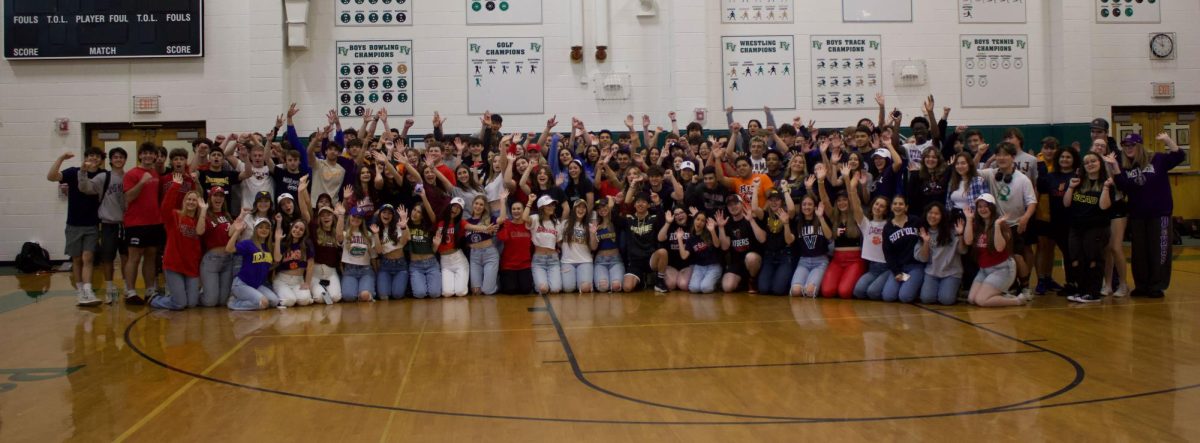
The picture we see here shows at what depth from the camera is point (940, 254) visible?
8422mm

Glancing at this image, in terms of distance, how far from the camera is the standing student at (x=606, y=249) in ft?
32.6

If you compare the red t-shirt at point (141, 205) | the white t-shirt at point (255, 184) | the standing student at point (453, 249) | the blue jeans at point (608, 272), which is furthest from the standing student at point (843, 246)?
the red t-shirt at point (141, 205)

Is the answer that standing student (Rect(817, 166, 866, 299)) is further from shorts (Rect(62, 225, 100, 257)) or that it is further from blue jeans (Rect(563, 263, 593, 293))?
shorts (Rect(62, 225, 100, 257))

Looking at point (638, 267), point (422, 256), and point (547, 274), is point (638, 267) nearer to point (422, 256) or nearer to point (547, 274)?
point (547, 274)

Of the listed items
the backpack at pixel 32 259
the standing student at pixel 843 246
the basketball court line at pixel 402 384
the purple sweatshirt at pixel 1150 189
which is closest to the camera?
the basketball court line at pixel 402 384

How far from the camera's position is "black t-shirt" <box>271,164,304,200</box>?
32.0 feet

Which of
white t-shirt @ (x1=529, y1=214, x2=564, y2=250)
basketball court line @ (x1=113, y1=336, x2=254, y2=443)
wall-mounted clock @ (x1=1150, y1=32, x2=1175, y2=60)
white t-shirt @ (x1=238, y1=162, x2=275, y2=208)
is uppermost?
wall-mounted clock @ (x1=1150, y1=32, x2=1175, y2=60)

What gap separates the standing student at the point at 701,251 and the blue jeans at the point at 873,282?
1561 mm

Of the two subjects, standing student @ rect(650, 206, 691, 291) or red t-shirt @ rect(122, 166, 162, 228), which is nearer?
red t-shirt @ rect(122, 166, 162, 228)

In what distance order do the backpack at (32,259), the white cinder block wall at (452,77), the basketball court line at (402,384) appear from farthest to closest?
the white cinder block wall at (452,77)
the backpack at (32,259)
the basketball court line at (402,384)

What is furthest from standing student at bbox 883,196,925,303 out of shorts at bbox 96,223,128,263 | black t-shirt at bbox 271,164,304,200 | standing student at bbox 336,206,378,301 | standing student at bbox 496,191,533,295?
shorts at bbox 96,223,128,263

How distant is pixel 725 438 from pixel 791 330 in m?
3.07

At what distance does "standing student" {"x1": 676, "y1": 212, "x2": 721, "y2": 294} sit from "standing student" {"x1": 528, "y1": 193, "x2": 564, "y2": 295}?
4.60 feet

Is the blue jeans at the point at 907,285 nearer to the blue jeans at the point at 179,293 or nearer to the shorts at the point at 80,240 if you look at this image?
the blue jeans at the point at 179,293
